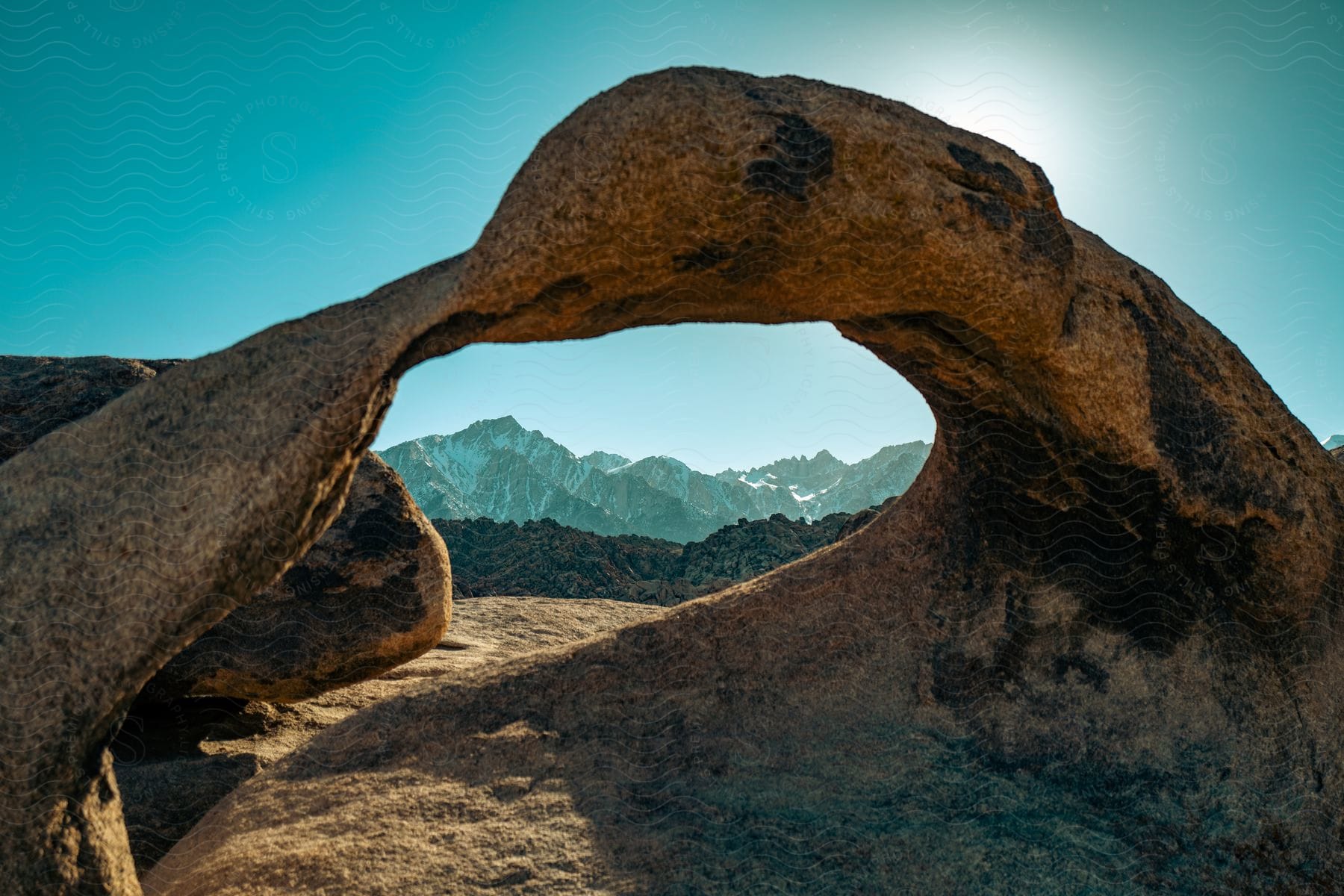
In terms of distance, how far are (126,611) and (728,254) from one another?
2.73 m

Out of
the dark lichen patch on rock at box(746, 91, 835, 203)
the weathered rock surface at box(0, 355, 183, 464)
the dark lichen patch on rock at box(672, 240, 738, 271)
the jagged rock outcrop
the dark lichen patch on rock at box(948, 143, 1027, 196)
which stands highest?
the dark lichen patch on rock at box(948, 143, 1027, 196)

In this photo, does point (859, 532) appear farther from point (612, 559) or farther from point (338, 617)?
point (612, 559)

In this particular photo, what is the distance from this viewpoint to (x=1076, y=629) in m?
4.52

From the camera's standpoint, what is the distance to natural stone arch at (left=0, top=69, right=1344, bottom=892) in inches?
124

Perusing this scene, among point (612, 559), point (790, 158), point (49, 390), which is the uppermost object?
point (790, 158)

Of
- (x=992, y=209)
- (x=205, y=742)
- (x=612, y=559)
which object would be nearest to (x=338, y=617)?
(x=205, y=742)

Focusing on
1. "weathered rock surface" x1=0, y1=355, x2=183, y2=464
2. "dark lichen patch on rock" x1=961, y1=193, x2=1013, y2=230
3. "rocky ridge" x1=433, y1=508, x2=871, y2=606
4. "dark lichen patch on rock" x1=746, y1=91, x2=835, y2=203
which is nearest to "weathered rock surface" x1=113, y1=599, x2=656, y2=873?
"weathered rock surface" x1=0, y1=355, x2=183, y2=464

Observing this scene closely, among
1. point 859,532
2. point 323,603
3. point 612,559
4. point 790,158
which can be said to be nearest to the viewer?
point 790,158

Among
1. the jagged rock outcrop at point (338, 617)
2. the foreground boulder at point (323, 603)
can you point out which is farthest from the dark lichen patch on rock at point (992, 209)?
the foreground boulder at point (323, 603)

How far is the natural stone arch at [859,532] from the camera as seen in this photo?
10.4 ft

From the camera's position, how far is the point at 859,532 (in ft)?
17.9

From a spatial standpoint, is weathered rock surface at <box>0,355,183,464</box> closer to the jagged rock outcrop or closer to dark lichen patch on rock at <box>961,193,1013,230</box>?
the jagged rock outcrop

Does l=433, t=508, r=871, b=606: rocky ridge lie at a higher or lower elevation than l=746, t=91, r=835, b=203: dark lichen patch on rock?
lower

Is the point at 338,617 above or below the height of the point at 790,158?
below
